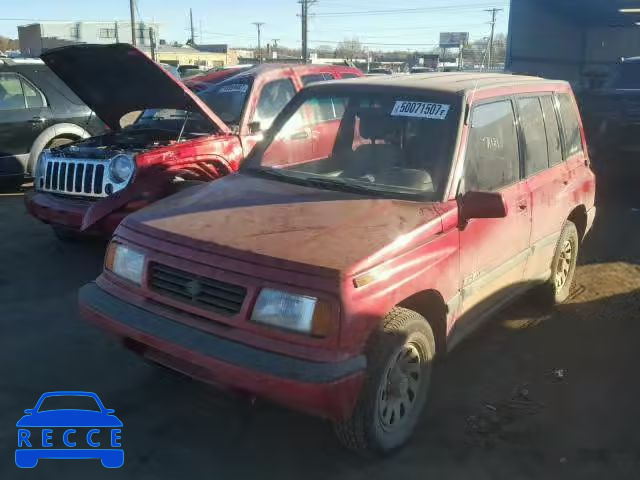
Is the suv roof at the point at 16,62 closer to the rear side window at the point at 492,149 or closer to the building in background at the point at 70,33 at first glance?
the rear side window at the point at 492,149

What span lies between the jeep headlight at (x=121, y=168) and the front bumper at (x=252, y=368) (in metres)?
2.86

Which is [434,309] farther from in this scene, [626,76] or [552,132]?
[626,76]

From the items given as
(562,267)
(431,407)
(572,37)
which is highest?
(572,37)

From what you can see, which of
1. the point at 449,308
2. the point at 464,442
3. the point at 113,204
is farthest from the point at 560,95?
the point at 113,204

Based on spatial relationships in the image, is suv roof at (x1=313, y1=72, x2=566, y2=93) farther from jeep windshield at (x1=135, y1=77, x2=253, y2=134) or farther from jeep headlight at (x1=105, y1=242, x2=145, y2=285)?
jeep windshield at (x1=135, y1=77, x2=253, y2=134)

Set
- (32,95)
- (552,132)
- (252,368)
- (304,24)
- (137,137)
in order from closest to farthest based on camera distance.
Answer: (252,368)
(552,132)
(137,137)
(32,95)
(304,24)

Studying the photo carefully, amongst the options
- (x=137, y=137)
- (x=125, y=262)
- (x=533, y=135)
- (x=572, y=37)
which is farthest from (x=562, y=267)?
(x=572, y=37)

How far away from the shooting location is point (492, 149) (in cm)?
399

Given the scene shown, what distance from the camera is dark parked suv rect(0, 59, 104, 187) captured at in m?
8.73

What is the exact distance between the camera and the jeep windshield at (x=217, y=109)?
6.72 meters

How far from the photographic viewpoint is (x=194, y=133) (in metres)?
6.57

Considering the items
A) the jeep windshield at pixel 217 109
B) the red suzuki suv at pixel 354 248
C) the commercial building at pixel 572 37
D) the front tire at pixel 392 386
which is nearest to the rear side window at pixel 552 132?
the red suzuki suv at pixel 354 248

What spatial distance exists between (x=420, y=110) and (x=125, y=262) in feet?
6.51

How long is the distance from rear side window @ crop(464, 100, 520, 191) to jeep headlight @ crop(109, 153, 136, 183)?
3.23m
